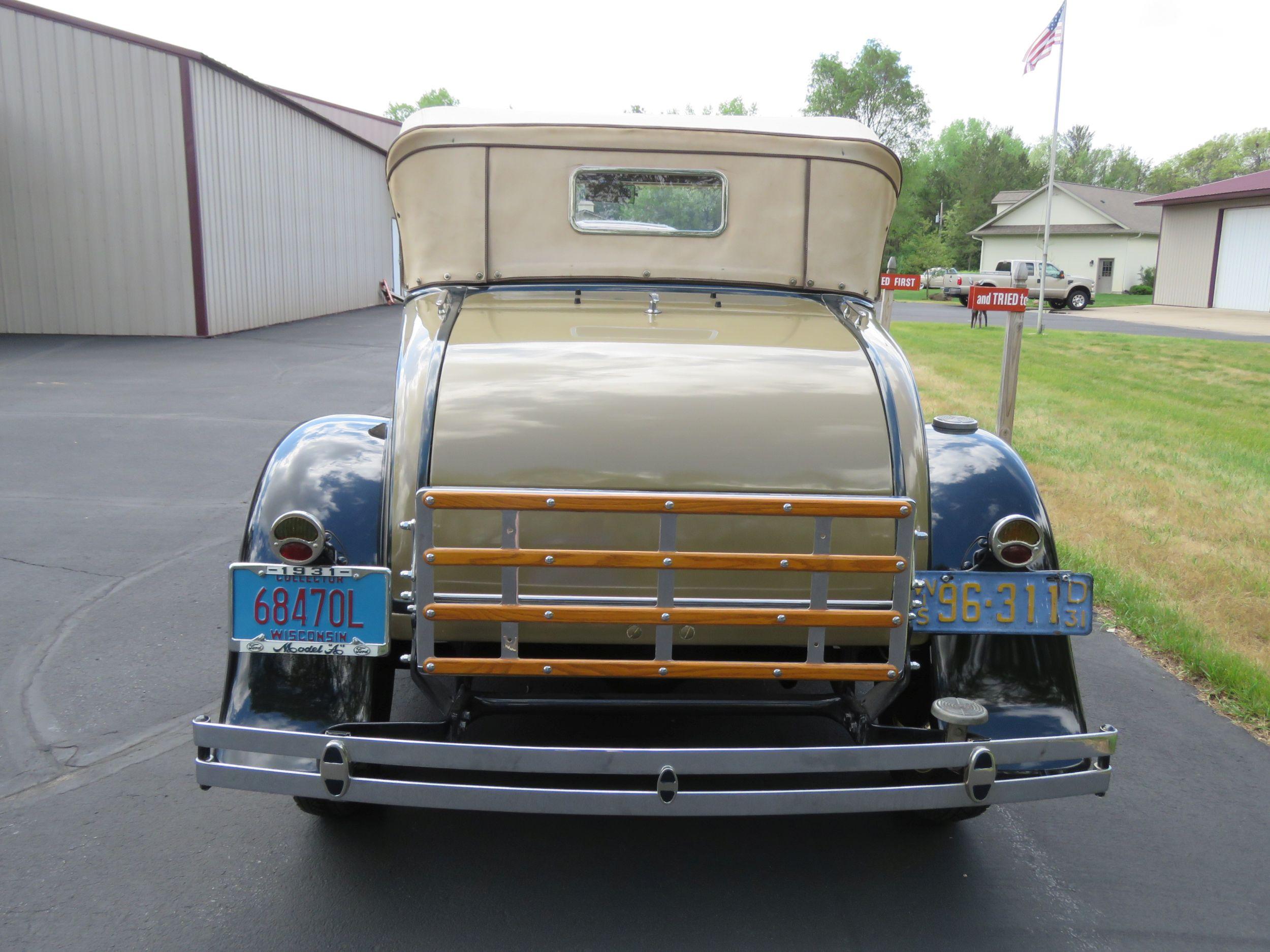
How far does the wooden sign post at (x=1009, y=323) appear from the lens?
280 inches

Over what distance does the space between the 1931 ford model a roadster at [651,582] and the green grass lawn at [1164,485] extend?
2046 mm

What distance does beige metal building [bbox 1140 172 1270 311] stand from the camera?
33.5 meters

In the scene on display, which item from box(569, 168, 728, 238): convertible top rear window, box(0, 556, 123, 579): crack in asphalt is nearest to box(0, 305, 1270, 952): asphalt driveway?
box(0, 556, 123, 579): crack in asphalt

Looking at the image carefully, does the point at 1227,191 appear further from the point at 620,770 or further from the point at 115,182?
the point at 620,770

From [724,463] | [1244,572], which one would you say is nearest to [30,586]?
[724,463]

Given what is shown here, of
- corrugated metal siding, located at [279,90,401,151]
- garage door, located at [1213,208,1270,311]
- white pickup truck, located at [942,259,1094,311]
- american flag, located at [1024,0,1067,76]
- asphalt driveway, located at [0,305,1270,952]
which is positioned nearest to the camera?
asphalt driveway, located at [0,305,1270,952]

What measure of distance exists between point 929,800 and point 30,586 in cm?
469

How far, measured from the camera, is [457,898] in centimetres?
289

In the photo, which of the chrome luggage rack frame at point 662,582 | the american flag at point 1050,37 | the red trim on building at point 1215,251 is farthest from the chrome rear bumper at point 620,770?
the red trim on building at point 1215,251

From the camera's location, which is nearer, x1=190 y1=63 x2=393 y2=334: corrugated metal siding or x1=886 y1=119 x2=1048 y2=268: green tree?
x1=190 y1=63 x2=393 y2=334: corrugated metal siding

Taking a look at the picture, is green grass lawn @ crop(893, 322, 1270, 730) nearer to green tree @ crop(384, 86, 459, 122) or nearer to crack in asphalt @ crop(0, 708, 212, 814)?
crack in asphalt @ crop(0, 708, 212, 814)

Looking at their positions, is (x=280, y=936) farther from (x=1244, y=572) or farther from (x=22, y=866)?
(x=1244, y=572)

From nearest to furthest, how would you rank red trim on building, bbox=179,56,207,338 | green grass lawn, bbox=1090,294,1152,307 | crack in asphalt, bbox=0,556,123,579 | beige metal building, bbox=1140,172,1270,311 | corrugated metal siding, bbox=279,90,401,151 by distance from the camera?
1. crack in asphalt, bbox=0,556,123,579
2. red trim on building, bbox=179,56,207,338
3. beige metal building, bbox=1140,172,1270,311
4. corrugated metal siding, bbox=279,90,401,151
5. green grass lawn, bbox=1090,294,1152,307

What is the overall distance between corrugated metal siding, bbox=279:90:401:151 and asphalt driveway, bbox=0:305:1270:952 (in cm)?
3245
